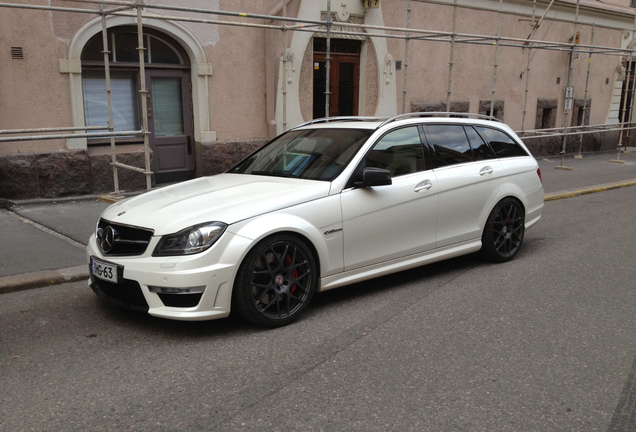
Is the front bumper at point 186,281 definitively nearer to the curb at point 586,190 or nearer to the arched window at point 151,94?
the arched window at point 151,94

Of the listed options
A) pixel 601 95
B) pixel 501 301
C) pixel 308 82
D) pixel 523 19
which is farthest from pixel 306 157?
pixel 601 95

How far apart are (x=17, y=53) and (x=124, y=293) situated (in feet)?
20.0

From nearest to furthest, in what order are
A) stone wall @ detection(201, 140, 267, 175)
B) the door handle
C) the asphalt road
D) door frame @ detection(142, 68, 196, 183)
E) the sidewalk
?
the asphalt road
the door handle
the sidewalk
door frame @ detection(142, 68, 196, 183)
stone wall @ detection(201, 140, 267, 175)

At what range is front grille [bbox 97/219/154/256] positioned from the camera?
443 cm

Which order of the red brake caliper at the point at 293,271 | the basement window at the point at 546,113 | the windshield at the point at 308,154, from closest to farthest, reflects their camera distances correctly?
1. the red brake caliper at the point at 293,271
2. the windshield at the point at 308,154
3. the basement window at the point at 546,113

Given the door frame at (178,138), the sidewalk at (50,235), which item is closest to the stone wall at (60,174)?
the sidewalk at (50,235)

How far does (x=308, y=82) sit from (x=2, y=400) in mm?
9767

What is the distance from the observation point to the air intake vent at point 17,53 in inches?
348

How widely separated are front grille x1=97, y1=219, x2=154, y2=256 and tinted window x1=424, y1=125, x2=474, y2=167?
292 cm

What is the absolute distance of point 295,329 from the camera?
4617 mm

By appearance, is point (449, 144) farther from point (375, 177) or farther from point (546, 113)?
point (546, 113)

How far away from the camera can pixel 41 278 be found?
5668mm

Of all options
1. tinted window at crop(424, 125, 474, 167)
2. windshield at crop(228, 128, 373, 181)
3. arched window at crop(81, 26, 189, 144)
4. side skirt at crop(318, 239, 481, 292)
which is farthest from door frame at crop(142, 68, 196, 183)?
side skirt at crop(318, 239, 481, 292)

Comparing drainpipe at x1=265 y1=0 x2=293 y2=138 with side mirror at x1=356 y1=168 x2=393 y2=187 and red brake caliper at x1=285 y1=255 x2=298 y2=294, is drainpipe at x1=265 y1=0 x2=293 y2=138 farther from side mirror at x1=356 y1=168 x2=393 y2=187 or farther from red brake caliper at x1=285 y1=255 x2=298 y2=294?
red brake caliper at x1=285 y1=255 x2=298 y2=294
